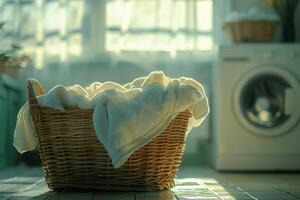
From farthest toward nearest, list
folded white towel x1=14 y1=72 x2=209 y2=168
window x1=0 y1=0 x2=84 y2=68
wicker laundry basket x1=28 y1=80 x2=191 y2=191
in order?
window x1=0 y1=0 x2=84 y2=68 → wicker laundry basket x1=28 y1=80 x2=191 y2=191 → folded white towel x1=14 y1=72 x2=209 y2=168

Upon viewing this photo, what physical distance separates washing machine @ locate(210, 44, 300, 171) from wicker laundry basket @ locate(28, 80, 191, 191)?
134cm

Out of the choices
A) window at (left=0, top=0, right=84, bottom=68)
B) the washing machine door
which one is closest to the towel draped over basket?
the washing machine door

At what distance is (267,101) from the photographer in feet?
11.5

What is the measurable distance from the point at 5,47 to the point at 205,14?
1409 millimetres

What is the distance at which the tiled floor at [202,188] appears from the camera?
6.72ft

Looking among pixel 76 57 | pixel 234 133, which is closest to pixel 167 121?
pixel 234 133

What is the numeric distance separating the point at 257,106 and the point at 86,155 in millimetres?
1640

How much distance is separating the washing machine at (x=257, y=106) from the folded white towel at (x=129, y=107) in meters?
1.37

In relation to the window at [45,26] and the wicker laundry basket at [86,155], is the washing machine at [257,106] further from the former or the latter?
the wicker laundry basket at [86,155]

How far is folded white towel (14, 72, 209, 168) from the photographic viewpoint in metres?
1.99

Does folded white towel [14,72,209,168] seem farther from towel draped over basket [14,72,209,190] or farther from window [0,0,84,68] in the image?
window [0,0,84,68]

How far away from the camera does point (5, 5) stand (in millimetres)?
4062

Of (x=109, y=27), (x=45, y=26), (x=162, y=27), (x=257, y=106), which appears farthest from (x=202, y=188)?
(x=45, y=26)

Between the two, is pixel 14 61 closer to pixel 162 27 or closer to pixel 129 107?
pixel 162 27
